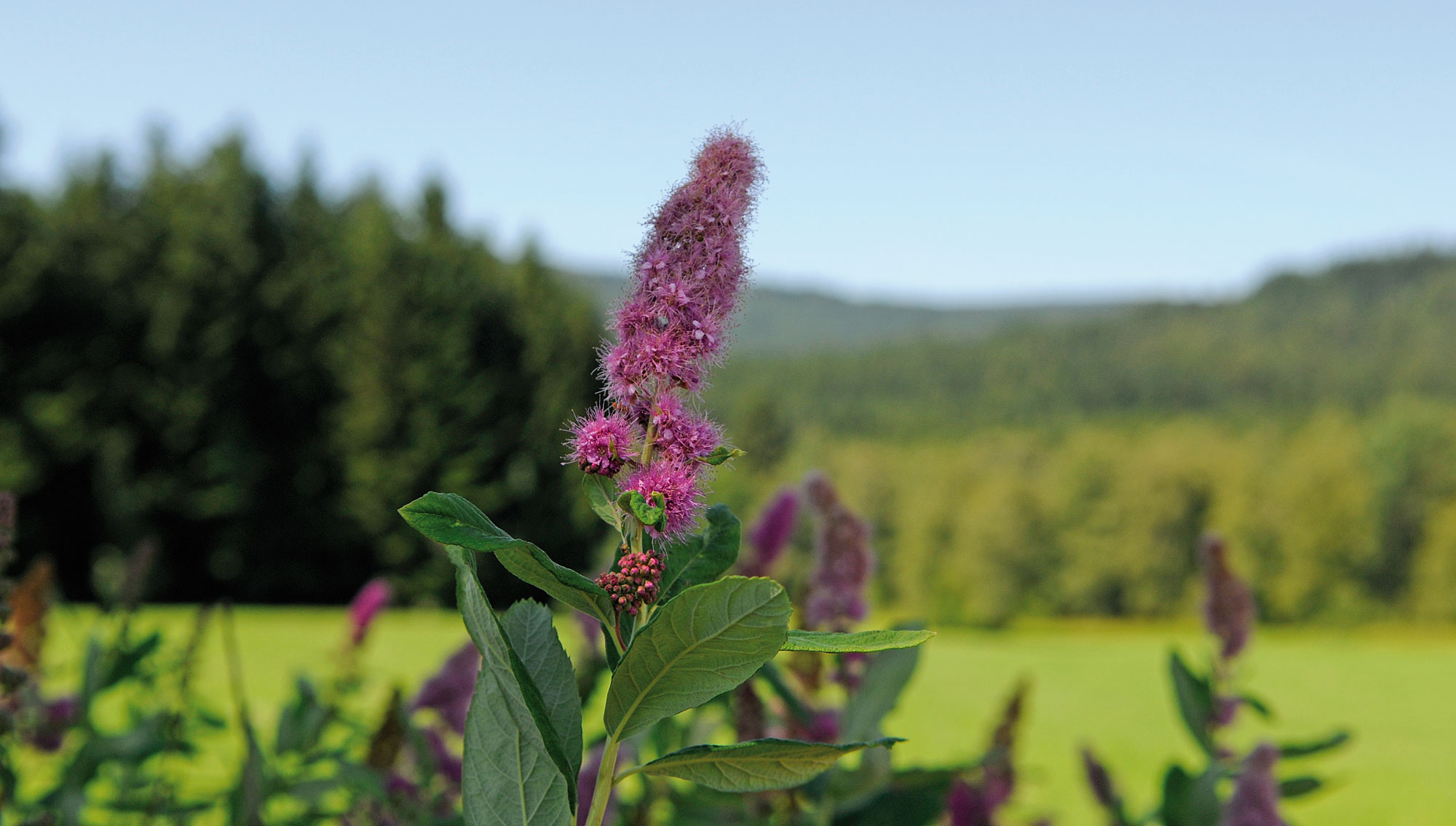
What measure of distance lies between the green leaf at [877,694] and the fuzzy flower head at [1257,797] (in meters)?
0.45

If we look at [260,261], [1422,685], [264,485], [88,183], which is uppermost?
[88,183]

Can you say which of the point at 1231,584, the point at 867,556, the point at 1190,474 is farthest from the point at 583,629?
the point at 1190,474

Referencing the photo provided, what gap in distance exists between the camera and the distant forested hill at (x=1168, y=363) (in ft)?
262

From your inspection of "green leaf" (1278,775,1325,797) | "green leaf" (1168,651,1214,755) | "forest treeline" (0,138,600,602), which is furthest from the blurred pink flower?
"forest treeline" (0,138,600,602)

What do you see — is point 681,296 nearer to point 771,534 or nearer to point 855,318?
point 771,534

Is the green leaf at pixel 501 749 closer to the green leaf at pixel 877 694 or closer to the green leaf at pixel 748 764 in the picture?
the green leaf at pixel 748 764

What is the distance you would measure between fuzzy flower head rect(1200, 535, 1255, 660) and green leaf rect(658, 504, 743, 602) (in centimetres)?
182

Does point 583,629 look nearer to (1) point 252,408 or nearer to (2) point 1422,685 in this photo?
(2) point 1422,685

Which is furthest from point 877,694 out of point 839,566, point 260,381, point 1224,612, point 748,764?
point 260,381

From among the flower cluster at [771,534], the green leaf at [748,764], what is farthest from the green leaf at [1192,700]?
the green leaf at [748,764]

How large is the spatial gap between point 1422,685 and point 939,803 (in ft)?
82.8

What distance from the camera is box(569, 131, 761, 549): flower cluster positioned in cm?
64

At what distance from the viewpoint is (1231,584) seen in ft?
7.57

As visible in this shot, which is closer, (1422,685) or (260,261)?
(1422,685)
